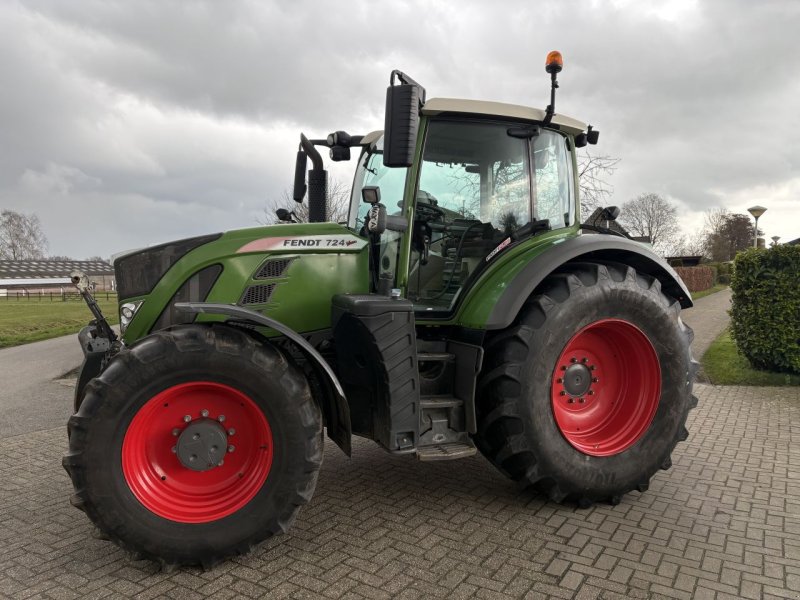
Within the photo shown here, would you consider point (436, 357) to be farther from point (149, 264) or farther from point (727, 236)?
point (727, 236)

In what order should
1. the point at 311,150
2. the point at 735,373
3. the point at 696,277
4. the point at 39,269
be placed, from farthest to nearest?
the point at 39,269 < the point at 696,277 < the point at 735,373 < the point at 311,150

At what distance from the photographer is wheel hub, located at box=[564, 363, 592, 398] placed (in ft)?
12.5

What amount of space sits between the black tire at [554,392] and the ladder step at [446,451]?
7.3 inches

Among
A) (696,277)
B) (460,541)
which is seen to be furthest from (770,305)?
(696,277)

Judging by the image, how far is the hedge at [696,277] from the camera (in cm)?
2492

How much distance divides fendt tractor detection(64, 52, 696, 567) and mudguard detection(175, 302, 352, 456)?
17 millimetres

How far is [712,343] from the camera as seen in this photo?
37.0ft

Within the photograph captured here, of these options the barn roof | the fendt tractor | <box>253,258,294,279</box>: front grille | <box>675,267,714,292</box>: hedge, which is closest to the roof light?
the fendt tractor

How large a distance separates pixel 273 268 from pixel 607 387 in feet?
7.79

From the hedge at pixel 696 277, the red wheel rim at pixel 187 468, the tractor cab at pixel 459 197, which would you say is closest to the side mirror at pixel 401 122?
the tractor cab at pixel 459 197

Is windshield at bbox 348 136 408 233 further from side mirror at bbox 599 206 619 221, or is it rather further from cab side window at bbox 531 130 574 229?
side mirror at bbox 599 206 619 221

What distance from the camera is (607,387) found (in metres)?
3.99

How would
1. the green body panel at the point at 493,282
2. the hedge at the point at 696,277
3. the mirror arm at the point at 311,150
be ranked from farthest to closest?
1. the hedge at the point at 696,277
2. the mirror arm at the point at 311,150
3. the green body panel at the point at 493,282

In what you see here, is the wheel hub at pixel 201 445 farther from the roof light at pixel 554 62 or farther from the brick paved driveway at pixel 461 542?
the roof light at pixel 554 62
